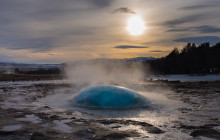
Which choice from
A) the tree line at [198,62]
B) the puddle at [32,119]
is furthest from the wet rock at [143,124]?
the tree line at [198,62]

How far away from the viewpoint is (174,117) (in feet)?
21.3

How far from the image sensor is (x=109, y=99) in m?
8.67

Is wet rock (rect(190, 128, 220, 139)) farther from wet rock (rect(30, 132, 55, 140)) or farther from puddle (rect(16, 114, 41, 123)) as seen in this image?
puddle (rect(16, 114, 41, 123))

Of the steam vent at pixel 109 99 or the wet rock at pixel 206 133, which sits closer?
the wet rock at pixel 206 133

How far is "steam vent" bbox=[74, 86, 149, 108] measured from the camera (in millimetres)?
8547

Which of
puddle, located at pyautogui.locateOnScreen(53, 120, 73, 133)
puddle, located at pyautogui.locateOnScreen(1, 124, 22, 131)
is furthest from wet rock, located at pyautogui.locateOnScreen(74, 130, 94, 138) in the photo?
puddle, located at pyautogui.locateOnScreen(1, 124, 22, 131)

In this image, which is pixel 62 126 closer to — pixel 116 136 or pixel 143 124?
pixel 116 136

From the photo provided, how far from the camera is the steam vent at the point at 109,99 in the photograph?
28.0ft

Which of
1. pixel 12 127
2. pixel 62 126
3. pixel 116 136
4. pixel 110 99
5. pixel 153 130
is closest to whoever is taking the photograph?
pixel 116 136

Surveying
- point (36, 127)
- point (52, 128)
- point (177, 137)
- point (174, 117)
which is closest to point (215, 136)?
point (177, 137)

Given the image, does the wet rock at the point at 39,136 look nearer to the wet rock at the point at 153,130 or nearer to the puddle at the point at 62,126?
the puddle at the point at 62,126

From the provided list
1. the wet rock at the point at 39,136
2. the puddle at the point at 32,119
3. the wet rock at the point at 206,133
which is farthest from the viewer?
the puddle at the point at 32,119

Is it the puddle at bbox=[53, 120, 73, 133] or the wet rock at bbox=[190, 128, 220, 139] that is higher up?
the wet rock at bbox=[190, 128, 220, 139]

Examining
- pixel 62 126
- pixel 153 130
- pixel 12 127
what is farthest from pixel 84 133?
pixel 12 127
